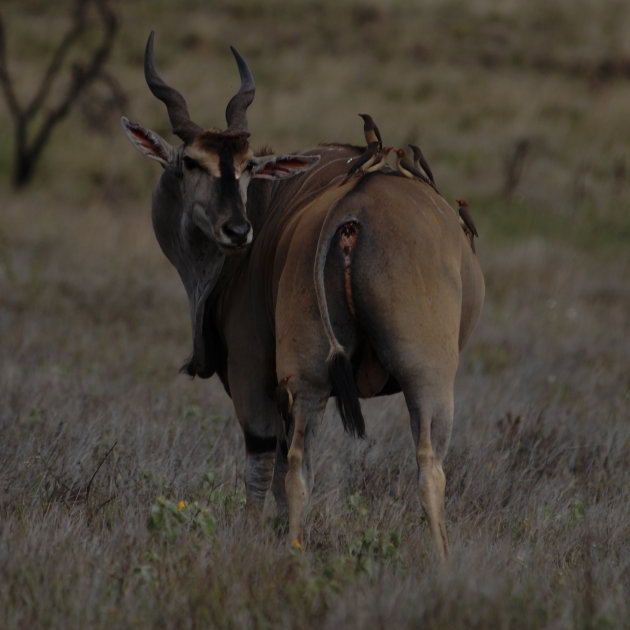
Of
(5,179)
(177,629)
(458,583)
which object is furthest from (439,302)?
(5,179)

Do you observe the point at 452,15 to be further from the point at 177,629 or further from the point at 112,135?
the point at 177,629

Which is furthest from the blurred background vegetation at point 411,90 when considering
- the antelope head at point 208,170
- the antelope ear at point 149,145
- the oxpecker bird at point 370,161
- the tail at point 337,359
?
the tail at point 337,359

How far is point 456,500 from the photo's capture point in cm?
520

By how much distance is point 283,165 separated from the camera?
4895 mm

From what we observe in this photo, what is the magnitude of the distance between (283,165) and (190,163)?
19.2 inches

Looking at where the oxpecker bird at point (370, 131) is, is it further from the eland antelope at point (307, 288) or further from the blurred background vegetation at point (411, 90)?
the blurred background vegetation at point (411, 90)

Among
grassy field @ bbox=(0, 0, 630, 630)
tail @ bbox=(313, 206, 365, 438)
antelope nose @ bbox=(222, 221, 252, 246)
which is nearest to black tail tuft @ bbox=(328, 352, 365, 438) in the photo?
tail @ bbox=(313, 206, 365, 438)

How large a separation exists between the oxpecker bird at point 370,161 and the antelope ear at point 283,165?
45 cm

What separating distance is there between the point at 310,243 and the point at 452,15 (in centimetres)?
3479

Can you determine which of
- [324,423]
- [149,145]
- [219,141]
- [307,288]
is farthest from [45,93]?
[307,288]

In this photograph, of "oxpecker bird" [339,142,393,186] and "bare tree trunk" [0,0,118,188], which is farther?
"bare tree trunk" [0,0,118,188]

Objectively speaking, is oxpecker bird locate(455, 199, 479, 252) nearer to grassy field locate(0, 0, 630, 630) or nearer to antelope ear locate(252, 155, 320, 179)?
antelope ear locate(252, 155, 320, 179)

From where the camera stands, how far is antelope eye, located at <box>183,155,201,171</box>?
4.63 m

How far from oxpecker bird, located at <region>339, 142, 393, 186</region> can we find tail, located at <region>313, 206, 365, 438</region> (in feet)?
1.75
